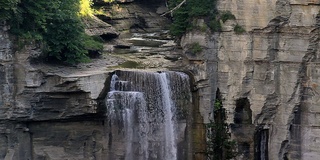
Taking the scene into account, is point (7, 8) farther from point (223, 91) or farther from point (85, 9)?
point (223, 91)

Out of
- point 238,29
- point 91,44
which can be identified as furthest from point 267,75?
point 91,44

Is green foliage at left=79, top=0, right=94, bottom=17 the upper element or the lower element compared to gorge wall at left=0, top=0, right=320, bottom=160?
upper

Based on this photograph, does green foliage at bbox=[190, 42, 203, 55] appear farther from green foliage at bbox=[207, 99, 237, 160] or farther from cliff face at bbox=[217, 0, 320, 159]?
green foliage at bbox=[207, 99, 237, 160]

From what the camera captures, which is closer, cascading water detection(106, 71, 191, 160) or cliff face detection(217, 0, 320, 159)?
cascading water detection(106, 71, 191, 160)

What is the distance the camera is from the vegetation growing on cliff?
2436cm

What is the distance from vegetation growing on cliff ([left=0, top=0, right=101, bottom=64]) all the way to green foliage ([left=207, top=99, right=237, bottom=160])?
6.22 m

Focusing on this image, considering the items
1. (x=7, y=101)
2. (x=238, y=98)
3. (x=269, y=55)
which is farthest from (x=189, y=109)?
(x=7, y=101)

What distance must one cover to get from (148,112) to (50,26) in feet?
17.8

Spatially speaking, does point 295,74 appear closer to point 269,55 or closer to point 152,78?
point 269,55

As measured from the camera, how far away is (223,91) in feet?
87.7

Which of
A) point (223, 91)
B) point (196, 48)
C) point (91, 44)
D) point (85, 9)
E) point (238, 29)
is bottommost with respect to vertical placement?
point (223, 91)

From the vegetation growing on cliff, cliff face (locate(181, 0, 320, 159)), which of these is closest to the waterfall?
cliff face (locate(181, 0, 320, 159))

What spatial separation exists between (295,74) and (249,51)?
2.13 metres

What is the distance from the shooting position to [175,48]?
1208 inches
